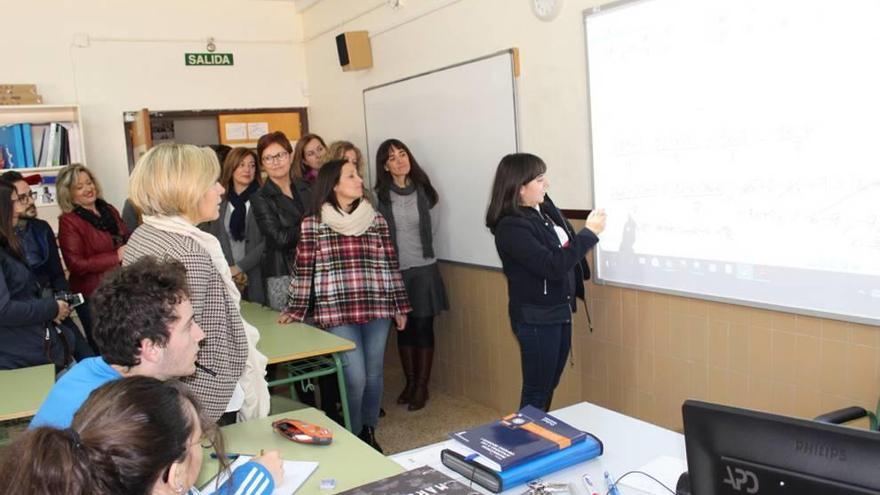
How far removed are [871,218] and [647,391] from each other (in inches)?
51.8

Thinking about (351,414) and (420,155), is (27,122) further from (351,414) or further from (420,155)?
(351,414)

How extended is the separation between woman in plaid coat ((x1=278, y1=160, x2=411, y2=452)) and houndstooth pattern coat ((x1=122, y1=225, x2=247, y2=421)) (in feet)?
4.14

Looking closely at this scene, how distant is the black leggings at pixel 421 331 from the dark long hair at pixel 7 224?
2.19m

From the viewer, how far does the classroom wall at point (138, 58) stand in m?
5.27

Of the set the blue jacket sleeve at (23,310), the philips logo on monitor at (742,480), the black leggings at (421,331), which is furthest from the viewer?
the black leggings at (421,331)

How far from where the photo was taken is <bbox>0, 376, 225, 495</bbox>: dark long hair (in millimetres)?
990

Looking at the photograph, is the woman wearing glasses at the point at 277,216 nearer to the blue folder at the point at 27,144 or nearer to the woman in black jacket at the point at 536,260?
the woman in black jacket at the point at 536,260

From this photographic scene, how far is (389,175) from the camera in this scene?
446 centimetres

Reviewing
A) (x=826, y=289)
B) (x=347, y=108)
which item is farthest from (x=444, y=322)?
(x=826, y=289)

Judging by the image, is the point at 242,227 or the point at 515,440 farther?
the point at 242,227

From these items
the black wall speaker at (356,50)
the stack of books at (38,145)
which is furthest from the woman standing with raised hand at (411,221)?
the stack of books at (38,145)

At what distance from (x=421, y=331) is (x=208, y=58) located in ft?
9.78

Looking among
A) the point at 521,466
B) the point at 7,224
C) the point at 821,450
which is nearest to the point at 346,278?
the point at 7,224

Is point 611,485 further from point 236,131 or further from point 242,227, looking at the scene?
point 236,131
